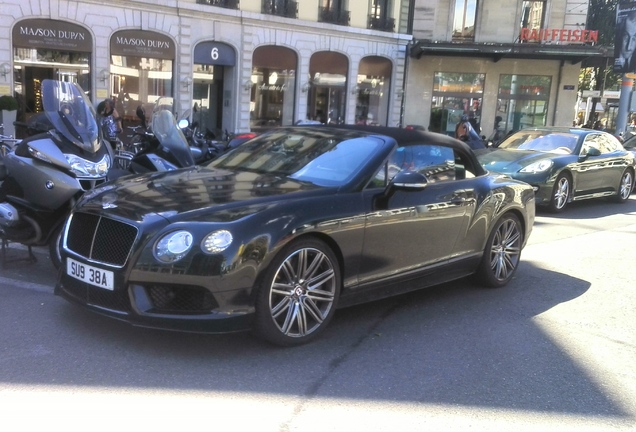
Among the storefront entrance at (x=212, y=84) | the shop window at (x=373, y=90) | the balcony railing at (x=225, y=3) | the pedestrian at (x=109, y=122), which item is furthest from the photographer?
the shop window at (x=373, y=90)

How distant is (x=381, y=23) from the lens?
28469 mm

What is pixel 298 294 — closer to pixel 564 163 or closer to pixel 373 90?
pixel 564 163

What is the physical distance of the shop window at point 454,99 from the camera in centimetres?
3084

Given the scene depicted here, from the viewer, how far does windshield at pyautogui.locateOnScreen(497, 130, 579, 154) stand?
39.5ft

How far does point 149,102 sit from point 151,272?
63.3 ft

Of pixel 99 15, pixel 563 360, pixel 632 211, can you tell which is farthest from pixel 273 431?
pixel 99 15

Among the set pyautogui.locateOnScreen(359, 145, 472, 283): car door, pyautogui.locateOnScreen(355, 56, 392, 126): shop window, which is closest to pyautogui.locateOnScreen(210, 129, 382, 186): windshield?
pyautogui.locateOnScreen(359, 145, 472, 283): car door

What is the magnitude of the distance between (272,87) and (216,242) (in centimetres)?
2240

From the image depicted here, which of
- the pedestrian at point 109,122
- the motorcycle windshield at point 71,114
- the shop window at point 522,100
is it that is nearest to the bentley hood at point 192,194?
the motorcycle windshield at point 71,114

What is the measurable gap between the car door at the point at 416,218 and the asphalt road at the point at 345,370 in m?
0.50

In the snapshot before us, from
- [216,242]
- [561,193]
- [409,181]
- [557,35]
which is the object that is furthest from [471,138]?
[557,35]

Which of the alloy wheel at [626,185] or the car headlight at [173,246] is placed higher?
the car headlight at [173,246]

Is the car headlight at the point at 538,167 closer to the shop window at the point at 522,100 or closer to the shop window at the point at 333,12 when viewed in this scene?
the shop window at the point at 333,12

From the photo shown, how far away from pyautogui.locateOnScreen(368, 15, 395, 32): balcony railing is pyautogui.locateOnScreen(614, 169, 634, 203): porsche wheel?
1680 centimetres
